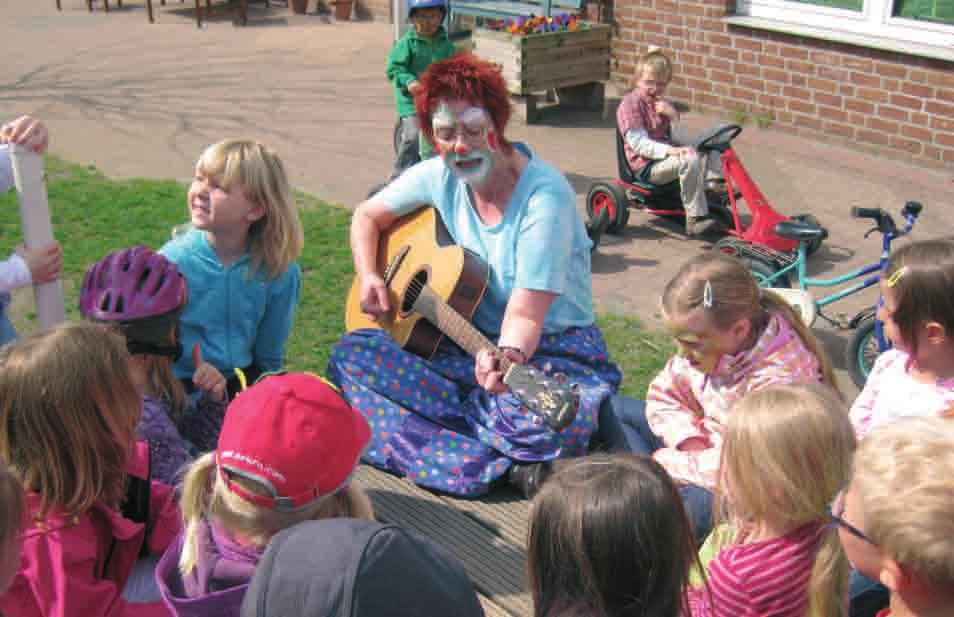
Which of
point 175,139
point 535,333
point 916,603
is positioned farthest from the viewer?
point 175,139

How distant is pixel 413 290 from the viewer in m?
3.89

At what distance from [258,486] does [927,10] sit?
25.8 feet

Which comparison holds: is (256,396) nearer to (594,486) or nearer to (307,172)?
(594,486)

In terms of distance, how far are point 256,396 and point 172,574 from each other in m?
0.44

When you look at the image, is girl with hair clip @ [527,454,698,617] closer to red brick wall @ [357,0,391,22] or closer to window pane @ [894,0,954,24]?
window pane @ [894,0,954,24]

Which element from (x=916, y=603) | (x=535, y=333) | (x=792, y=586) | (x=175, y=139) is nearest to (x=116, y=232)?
(x=175, y=139)

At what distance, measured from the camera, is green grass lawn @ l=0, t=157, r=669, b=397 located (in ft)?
17.5

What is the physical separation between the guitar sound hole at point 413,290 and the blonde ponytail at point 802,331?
1.28 meters

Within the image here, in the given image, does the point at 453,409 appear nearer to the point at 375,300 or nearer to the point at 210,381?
the point at 375,300

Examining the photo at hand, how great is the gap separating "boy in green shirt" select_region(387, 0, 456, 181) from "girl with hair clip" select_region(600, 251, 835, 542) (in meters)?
4.42

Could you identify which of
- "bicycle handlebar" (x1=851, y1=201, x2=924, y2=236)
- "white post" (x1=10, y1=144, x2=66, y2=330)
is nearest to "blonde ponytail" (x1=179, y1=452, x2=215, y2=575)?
"white post" (x1=10, y1=144, x2=66, y2=330)

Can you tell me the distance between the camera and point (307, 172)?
850 cm

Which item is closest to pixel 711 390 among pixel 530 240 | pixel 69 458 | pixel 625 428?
pixel 625 428

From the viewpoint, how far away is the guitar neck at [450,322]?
3.62 meters
